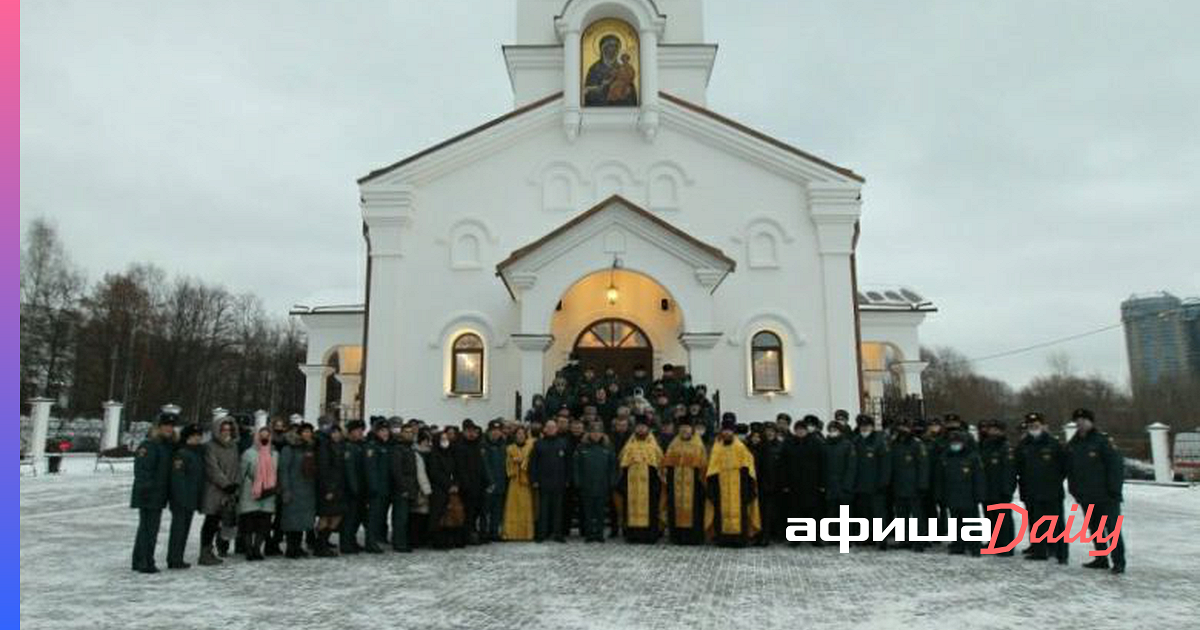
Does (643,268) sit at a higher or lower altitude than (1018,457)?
higher

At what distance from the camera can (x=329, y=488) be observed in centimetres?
1048

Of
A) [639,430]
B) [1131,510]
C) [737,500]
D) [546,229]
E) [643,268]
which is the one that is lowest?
[1131,510]

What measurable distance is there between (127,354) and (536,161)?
38.5 meters

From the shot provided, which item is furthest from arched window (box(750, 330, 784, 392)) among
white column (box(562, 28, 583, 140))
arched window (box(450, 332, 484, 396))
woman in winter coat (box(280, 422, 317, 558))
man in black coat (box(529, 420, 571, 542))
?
woman in winter coat (box(280, 422, 317, 558))

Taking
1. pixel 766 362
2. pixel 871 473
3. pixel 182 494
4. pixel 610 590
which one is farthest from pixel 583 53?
pixel 610 590

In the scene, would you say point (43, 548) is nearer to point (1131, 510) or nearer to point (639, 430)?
point (639, 430)

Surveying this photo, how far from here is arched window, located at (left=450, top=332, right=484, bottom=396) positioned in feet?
61.8

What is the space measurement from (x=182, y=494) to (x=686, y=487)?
21.3 feet

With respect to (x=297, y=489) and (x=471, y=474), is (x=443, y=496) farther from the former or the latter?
(x=297, y=489)

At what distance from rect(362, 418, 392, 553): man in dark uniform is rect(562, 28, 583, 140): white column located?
10989 mm

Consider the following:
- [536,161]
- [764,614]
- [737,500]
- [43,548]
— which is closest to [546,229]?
[536,161]

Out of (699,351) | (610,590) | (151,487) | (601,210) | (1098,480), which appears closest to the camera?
(610,590)

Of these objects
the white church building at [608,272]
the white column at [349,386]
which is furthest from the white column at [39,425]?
the white church building at [608,272]

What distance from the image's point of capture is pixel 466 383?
1888 cm
